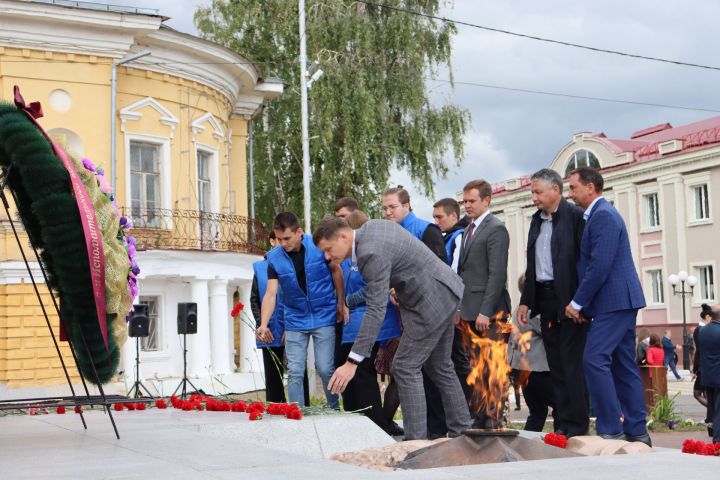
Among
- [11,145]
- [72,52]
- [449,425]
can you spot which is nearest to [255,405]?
[449,425]

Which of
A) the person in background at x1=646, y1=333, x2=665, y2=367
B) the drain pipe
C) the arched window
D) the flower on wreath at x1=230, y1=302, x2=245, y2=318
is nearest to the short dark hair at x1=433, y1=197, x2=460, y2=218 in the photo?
the flower on wreath at x1=230, y1=302, x2=245, y2=318

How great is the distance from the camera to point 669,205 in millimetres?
46094

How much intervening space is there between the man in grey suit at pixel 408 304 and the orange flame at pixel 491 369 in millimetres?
191

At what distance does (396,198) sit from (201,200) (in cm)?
1980

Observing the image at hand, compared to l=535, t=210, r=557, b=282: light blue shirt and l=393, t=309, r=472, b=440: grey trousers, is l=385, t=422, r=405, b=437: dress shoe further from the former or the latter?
l=535, t=210, r=557, b=282: light blue shirt

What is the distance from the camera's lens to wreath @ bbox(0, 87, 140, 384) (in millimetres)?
7191

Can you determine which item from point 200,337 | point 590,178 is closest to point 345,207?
point 590,178

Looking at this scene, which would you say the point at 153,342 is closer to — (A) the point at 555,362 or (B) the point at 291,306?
(B) the point at 291,306

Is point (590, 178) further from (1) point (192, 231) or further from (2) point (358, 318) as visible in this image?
(1) point (192, 231)

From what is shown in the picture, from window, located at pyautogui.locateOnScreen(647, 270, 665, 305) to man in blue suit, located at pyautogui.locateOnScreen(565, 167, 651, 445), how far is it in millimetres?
40813

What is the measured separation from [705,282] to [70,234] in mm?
41354

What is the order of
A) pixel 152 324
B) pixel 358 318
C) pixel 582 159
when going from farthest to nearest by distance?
pixel 582 159
pixel 152 324
pixel 358 318

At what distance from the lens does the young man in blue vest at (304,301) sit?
9469 mm

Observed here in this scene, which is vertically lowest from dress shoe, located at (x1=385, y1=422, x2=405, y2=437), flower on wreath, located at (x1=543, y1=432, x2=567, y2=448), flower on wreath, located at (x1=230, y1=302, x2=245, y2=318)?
dress shoe, located at (x1=385, y1=422, x2=405, y2=437)
